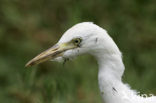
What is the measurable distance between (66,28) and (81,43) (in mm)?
3473

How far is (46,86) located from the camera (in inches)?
219

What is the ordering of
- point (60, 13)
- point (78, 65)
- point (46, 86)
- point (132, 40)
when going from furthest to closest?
point (60, 13), point (132, 40), point (78, 65), point (46, 86)

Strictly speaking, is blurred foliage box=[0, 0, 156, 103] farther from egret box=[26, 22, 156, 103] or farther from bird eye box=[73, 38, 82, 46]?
bird eye box=[73, 38, 82, 46]

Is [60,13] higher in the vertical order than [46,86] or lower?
higher

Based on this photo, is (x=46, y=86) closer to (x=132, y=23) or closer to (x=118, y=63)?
(x=118, y=63)

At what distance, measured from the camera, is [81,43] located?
471cm

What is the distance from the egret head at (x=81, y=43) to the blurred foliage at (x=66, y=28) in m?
2.02

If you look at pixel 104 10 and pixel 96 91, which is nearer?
pixel 96 91

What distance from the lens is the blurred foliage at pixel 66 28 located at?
727 centimetres

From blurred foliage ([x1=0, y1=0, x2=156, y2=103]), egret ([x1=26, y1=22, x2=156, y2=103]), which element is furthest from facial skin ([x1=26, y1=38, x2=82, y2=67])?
blurred foliage ([x1=0, y1=0, x2=156, y2=103])

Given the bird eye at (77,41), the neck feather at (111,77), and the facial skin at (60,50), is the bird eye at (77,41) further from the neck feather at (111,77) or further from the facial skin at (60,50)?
the neck feather at (111,77)

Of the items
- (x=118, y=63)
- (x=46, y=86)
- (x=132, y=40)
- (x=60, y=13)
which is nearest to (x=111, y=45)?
(x=118, y=63)

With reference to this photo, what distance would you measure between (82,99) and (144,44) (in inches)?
86.4

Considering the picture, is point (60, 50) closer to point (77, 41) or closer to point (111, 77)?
point (77, 41)
